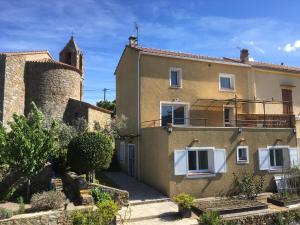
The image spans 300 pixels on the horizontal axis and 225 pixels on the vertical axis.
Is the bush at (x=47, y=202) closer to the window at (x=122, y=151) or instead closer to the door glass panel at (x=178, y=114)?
the door glass panel at (x=178, y=114)

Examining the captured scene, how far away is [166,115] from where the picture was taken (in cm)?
2348

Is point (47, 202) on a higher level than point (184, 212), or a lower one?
higher

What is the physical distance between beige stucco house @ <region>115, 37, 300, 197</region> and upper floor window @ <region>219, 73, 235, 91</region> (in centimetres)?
8

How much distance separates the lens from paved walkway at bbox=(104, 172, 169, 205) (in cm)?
1797

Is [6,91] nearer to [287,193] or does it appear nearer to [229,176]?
[229,176]

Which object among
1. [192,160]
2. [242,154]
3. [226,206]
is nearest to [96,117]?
[192,160]

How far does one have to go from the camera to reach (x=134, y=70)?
23.7 metres

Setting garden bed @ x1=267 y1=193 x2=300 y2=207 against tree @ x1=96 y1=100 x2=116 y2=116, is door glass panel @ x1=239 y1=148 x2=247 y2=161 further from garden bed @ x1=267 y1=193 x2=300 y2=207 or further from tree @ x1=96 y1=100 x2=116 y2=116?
tree @ x1=96 y1=100 x2=116 y2=116


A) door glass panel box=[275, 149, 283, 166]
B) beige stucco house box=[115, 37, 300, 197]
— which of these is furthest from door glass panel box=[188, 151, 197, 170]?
door glass panel box=[275, 149, 283, 166]

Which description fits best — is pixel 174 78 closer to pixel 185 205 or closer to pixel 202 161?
pixel 202 161

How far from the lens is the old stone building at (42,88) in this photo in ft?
96.9

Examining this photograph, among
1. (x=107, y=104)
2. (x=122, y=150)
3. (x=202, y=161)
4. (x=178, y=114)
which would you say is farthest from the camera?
(x=107, y=104)

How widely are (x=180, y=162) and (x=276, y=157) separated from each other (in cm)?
812

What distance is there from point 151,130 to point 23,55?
1882cm
